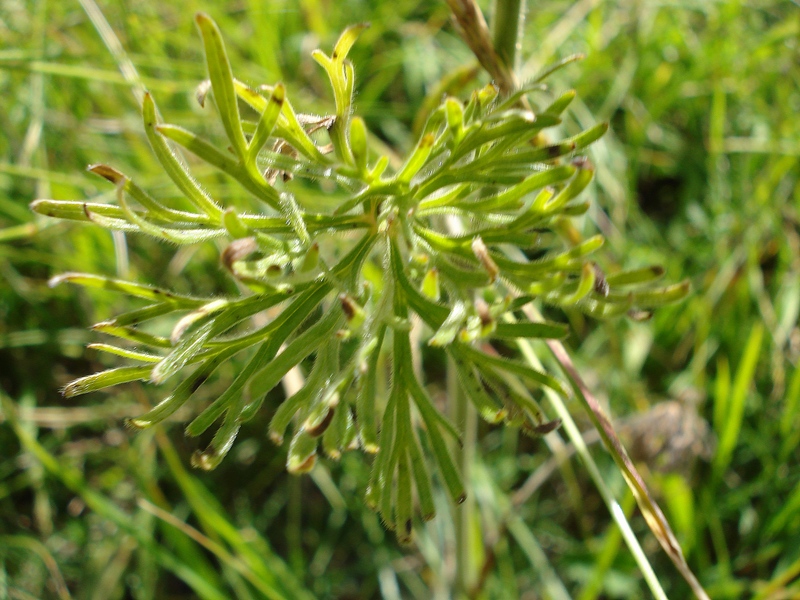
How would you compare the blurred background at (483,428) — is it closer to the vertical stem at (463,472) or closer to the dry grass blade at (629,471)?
the vertical stem at (463,472)

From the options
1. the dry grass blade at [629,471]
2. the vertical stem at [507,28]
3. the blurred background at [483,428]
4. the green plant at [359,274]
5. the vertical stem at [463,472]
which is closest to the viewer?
the green plant at [359,274]

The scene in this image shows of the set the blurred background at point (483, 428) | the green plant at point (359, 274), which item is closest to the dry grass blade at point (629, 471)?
the green plant at point (359, 274)

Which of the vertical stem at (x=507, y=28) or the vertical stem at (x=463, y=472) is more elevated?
the vertical stem at (x=507, y=28)

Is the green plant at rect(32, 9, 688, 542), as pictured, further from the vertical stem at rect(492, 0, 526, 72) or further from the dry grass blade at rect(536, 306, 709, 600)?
the vertical stem at rect(492, 0, 526, 72)

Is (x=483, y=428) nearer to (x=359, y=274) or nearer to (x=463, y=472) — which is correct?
(x=463, y=472)

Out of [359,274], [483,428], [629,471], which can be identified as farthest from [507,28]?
[483,428]

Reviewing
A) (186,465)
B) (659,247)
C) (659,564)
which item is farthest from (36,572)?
(659,247)

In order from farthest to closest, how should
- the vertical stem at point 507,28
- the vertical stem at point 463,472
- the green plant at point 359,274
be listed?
the vertical stem at point 463,472 < the vertical stem at point 507,28 < the green plant at point 359,274
